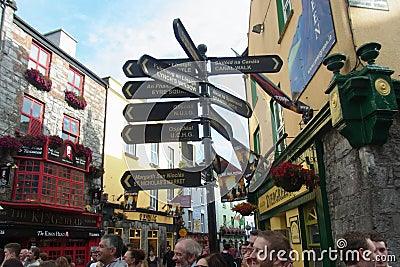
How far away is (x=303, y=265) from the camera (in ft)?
23.8

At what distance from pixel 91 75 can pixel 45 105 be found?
369 centimetres

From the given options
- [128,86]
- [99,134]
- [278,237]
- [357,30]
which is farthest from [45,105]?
[278,237]

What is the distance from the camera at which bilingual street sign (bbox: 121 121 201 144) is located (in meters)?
4.40

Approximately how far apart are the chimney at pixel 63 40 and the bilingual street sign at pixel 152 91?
12932mm

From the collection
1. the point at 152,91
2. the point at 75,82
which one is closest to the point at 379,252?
the point at 152,91

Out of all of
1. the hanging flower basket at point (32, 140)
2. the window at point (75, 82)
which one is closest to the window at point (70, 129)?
the window at point (75, 82)

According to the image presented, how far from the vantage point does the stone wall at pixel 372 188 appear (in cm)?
395

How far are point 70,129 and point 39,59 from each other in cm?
316

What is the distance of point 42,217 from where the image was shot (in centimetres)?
1230

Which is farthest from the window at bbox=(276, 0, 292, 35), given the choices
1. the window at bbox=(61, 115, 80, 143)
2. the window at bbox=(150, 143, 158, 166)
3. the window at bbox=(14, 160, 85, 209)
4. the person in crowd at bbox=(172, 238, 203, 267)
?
the window at bbox=(150, 143, 158, 166)

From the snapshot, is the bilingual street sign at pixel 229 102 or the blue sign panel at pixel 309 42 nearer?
the bilingual street sign at pixel 229 102

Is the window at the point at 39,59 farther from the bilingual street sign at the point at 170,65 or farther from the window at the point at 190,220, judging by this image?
the window at the point at 190,220

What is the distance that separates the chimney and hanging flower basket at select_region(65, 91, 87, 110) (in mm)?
2435

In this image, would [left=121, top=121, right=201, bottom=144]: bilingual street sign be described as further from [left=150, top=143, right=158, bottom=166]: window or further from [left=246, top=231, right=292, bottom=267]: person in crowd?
[left=150, top=143, right=158, bottom=166]: window
